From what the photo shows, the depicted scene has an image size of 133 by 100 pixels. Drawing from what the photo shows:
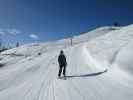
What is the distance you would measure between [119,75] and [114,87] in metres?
2.35

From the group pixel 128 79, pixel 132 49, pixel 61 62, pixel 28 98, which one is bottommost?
pixel 28 98

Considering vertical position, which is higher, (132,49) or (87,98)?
(132,49)

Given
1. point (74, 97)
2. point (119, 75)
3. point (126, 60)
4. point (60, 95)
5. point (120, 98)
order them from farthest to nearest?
point (126, 60)
point (119, 75)
point (60, 95)
point (74, 97)
point (120, 98)

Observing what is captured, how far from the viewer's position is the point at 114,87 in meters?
7.86

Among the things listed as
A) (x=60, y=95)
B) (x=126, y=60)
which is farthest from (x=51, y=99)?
(x=126, y=60)

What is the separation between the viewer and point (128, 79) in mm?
8859

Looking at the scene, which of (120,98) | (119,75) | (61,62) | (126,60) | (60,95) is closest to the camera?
(120,98)

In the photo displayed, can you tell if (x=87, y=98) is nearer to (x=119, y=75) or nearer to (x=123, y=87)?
(x=123, y=87)

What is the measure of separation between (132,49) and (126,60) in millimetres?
2011

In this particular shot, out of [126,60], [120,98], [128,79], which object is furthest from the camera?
[126,60]

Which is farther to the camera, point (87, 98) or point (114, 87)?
point (114, 87)

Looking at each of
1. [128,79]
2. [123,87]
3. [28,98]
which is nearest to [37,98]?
[28,98]

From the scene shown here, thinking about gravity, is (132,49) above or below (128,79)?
above

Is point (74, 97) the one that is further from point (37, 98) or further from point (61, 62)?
point (61, 62)
